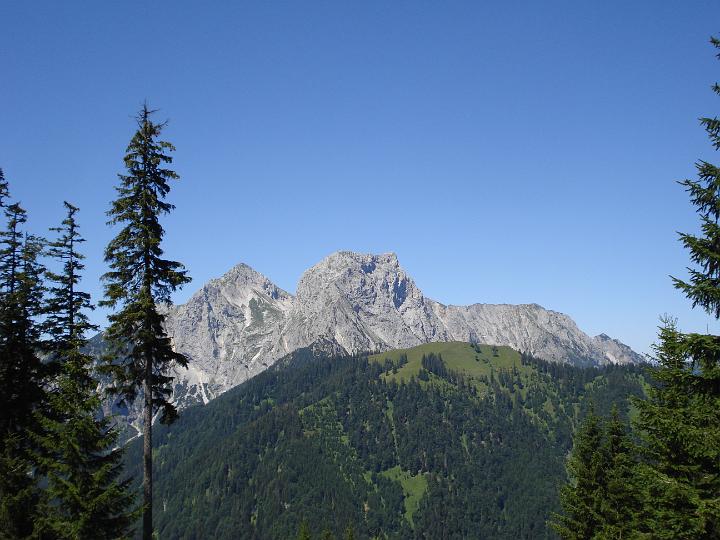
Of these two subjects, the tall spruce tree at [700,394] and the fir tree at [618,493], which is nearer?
the tall spruce tree at [700,394]

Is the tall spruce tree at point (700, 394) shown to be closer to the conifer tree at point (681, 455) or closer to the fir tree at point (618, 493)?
the conifer tree at point (681, 455)

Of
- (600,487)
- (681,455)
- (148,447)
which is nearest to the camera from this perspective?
(681,455)

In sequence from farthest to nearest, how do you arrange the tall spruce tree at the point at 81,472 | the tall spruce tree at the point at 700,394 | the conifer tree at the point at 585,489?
the conifer tree at the point at 585,489, the tall spruce tree at the point at 81,472, the tall spruce tree at the point at 700,394

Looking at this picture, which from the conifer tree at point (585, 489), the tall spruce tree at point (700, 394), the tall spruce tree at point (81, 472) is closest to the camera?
the tall spruce tree at point (700, 394)

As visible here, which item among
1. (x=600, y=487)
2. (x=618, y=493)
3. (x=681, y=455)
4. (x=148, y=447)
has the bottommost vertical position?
(x=618, y=493)

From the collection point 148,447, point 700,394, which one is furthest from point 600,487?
point 148,447

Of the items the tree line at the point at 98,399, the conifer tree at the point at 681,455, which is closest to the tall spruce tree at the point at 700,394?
the conifer tree at the point at 681,455

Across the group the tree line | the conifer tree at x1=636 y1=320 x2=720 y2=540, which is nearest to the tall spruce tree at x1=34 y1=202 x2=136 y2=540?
the tree line

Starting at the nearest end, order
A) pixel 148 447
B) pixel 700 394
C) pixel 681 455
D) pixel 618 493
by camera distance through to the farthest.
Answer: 1. pixel 700 394
2. pixel 681 455
3. pixel 148 447
4. pixel 618 493

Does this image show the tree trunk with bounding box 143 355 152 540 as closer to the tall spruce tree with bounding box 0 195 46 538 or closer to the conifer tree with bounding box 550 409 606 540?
the tall spruce tree with bounding box 0 195 46 538

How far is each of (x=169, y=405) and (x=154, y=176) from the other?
1037cm

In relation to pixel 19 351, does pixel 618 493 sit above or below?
below

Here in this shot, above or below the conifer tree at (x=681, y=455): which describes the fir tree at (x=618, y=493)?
below

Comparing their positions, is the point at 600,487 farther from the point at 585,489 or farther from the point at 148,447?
the point at 148,447
